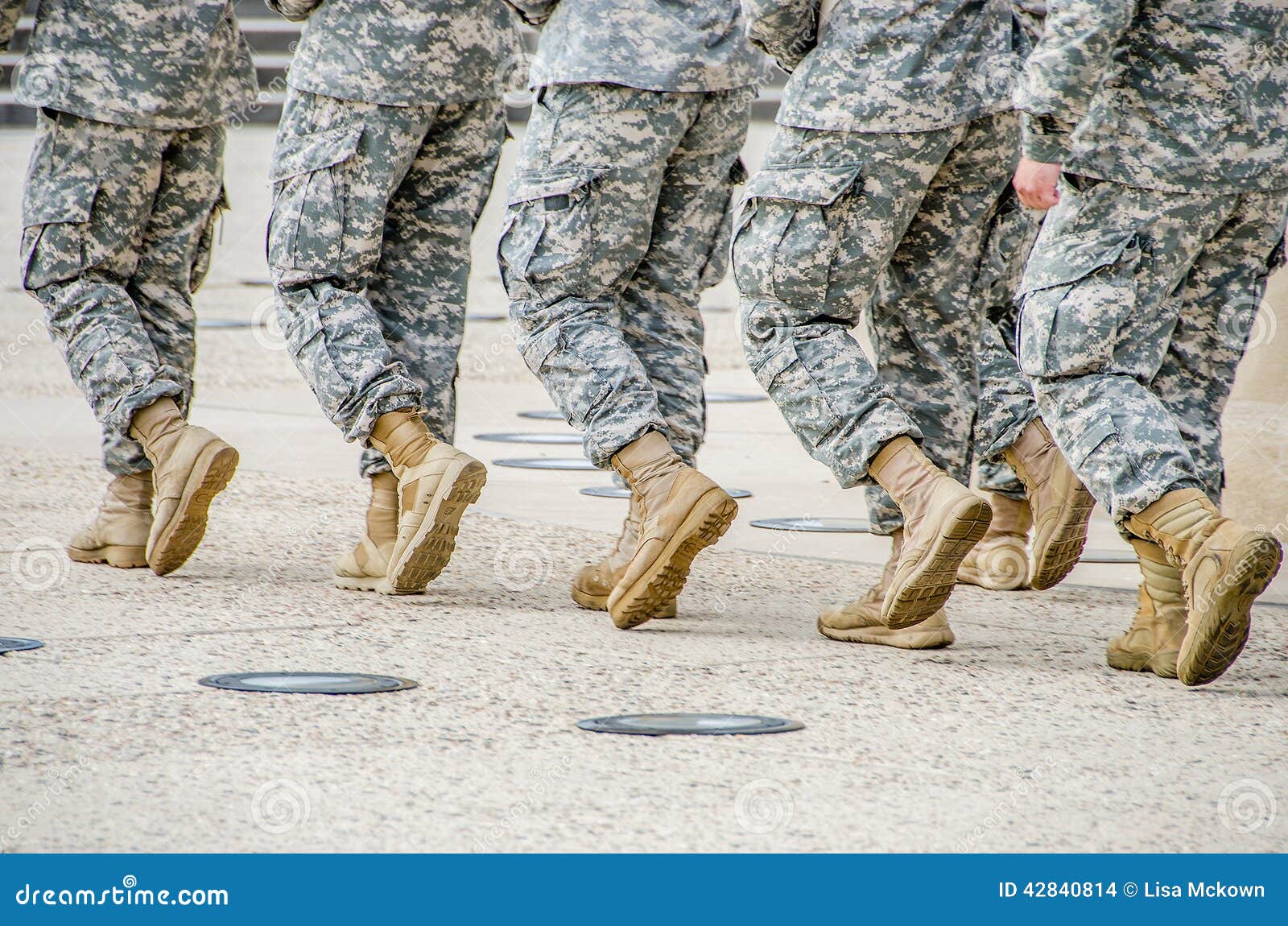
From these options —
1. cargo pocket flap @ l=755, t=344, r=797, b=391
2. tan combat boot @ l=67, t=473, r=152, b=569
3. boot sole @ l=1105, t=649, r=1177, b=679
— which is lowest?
tan combat boot @ l=67, t=473, r=152, b=569

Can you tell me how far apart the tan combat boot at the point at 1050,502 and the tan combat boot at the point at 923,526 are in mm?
661

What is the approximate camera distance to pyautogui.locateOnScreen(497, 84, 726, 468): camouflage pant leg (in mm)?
3918

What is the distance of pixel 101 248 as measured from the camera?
4492 mm

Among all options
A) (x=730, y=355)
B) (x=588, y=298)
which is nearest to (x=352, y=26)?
(x=588, y=298)

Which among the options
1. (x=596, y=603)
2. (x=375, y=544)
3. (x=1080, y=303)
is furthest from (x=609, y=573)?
(x=1080, y=303)

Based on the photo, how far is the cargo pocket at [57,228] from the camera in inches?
175

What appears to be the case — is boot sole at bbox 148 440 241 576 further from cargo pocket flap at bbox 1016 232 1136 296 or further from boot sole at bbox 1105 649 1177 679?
boot sole at bbox 1105 649 1177 679

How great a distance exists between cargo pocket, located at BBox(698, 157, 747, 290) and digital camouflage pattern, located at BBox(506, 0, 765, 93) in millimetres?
254

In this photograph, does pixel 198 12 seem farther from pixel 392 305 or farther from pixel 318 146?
pixel 392 305

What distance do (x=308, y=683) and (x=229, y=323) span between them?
826cm

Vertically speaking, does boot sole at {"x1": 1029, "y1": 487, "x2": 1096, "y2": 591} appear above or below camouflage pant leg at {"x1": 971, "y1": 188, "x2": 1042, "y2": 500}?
below

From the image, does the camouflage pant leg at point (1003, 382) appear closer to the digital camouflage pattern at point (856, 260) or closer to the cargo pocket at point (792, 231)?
the digital camouflage pattern at point (856, 260)

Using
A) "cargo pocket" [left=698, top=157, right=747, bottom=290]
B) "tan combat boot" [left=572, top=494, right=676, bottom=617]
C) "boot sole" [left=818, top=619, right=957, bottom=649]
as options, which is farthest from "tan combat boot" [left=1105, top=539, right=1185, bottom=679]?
"cargo pocket" [left=698, top=157, right=747, bottom=290]

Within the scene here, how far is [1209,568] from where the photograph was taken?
10.5ft
